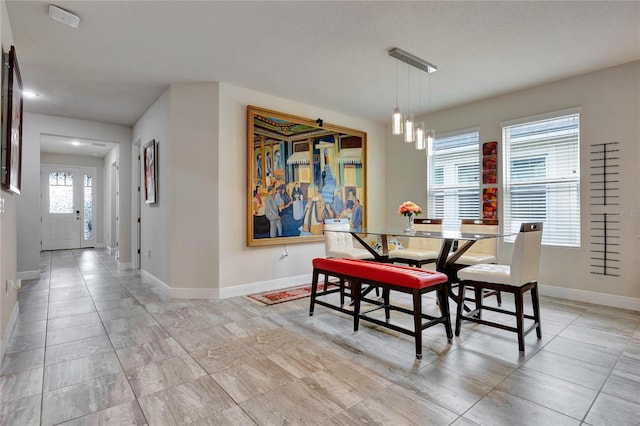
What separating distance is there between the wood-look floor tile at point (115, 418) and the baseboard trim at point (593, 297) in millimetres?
4339

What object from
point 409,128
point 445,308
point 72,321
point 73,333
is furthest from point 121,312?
point 409,128

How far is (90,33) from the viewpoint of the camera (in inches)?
110

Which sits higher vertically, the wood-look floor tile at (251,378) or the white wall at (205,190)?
the white wall at (205,190)

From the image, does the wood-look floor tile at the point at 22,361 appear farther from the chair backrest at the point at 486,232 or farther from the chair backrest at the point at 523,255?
the chair backrest at the point at 486,232

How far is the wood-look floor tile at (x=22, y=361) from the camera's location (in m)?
2.21

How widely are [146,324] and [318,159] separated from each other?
3.04m

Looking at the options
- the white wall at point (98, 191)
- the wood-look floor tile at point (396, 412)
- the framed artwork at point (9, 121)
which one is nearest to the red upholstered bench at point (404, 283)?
the wood-look floor tile at point (396, 412)

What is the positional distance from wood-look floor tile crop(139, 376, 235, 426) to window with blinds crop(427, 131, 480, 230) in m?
3.90

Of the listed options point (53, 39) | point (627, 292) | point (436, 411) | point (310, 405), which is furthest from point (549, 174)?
point (53, 39)

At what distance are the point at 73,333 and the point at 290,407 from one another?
2252 millimetres

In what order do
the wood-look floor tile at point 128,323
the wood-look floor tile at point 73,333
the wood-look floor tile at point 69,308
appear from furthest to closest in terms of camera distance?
the wood-look floor tile at point 69,308, the wood-look floor tile at point 128,323, the wood-look floor tile at point 73,333

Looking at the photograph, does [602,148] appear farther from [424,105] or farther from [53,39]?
[53,39]

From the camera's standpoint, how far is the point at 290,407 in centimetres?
178

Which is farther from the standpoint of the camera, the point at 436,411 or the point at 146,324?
the point at 146,324
